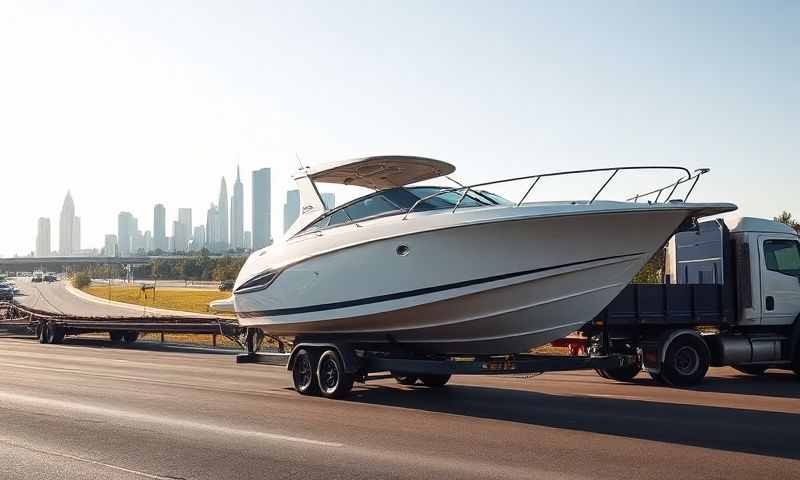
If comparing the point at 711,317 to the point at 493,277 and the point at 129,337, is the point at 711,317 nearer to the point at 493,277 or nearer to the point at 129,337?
the point at 493,277

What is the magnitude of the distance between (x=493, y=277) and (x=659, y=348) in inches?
173

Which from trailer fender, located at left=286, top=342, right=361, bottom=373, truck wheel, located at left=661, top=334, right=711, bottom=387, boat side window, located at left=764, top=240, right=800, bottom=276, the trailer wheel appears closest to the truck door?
boat side window, located at left=764, top=240, right=800, bottom=276

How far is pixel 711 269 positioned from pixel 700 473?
827cm

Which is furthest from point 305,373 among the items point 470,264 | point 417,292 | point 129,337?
point 129,337

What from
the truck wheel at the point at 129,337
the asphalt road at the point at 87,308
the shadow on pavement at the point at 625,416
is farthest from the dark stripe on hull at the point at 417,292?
the asphalt road at the point at 87,308

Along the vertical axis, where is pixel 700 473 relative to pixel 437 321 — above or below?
below

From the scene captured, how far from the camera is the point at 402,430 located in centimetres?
866

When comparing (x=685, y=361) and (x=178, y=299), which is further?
(x=178, y=299)

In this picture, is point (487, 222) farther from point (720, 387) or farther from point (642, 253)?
point (720, 387)

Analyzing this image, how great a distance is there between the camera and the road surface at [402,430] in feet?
21.8

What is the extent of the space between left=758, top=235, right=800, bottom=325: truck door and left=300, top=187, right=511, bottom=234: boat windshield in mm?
5383

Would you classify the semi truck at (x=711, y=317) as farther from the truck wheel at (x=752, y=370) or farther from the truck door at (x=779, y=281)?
the truck wheel at (x=752, y=370)

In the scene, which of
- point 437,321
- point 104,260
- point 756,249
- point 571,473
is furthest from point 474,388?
point 104,260

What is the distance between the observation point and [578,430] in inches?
332
